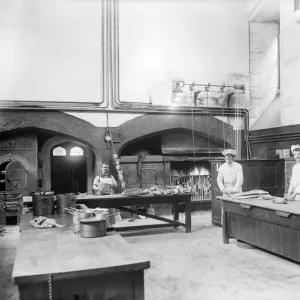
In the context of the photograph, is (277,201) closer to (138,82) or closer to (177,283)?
(177,283)

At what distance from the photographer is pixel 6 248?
6.49m

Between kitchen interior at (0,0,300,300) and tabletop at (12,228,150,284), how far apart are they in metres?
3.53

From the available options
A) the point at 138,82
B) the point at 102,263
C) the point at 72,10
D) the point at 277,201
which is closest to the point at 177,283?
the point at 277,201

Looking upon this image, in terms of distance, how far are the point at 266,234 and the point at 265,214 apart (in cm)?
31

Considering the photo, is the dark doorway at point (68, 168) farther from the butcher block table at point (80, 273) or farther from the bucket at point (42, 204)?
the butcher block table at point (80, 273)

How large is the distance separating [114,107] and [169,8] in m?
3.20

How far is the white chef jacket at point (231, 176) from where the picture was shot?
23.6ft

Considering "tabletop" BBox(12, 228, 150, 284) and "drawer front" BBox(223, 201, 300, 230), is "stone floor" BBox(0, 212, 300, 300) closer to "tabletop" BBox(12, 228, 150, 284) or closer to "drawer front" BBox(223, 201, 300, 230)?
"drawer front" BBox(223, 201, 300, 230)

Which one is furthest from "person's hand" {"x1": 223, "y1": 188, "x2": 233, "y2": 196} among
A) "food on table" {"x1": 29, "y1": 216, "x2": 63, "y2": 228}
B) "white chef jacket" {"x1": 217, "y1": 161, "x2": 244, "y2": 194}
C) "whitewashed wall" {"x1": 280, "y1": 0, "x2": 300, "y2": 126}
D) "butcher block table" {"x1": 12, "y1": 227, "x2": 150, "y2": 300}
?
"butcher block table" {"x1": 12, "y1": 227, "x2": 150, "y2": 300}

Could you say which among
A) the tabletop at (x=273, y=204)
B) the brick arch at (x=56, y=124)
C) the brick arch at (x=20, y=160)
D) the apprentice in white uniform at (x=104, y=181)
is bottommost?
the tabletop at (x=273, y=204)

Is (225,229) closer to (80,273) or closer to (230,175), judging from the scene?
(230,175)

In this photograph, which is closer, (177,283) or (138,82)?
(177,283)

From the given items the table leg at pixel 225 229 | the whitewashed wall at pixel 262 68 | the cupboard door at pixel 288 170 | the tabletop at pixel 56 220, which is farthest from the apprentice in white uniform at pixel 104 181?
the whitewashed wall at pixel 262 68

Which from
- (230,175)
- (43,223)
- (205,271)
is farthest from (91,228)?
(230,175)
